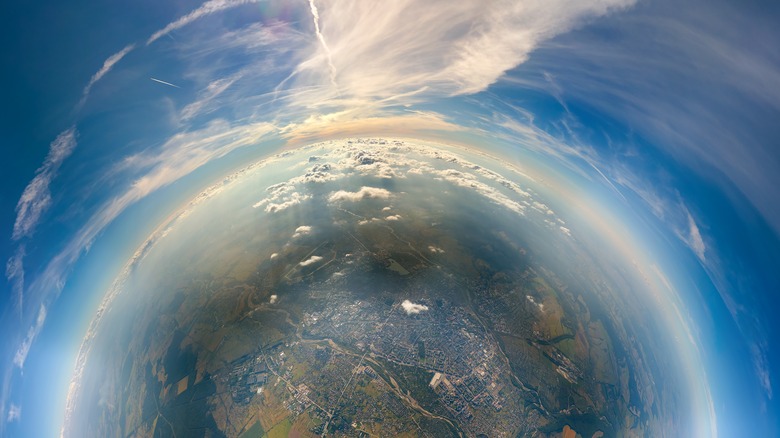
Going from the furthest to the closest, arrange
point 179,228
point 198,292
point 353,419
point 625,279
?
point 179,228
point 625,279
point 198,292
point 353,419

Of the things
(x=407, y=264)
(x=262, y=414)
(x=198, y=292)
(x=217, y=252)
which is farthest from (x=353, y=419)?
(x=217, y=252)

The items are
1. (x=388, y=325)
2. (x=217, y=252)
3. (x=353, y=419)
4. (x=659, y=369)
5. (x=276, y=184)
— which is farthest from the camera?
(x=276, y=184)

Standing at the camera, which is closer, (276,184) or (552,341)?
(552,341)

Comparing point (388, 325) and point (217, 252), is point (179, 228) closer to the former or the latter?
point (217, 252)

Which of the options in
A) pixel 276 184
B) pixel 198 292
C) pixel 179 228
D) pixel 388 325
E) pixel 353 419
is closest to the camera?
pixel 353 419

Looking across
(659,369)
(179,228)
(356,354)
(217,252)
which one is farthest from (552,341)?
(179,228)

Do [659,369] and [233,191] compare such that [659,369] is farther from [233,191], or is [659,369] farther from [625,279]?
[233,191]
